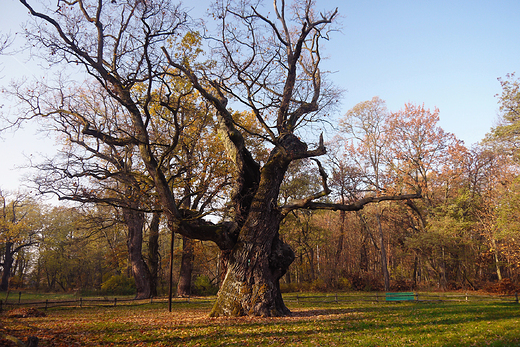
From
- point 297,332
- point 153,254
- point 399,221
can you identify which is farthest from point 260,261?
point 399,221

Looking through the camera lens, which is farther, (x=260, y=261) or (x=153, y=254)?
(x=153, y=254)

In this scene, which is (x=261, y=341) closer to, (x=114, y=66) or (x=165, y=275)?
(x=114, y=66)

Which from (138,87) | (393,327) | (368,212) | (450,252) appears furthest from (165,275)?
(393,327)

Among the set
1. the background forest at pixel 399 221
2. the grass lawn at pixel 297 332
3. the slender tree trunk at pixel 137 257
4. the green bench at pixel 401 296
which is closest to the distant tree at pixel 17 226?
the background forest at pixel 399 221

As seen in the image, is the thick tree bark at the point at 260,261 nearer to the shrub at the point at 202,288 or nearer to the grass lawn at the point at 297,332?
the grass lawn at the point at 297,332

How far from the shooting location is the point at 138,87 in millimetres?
17672

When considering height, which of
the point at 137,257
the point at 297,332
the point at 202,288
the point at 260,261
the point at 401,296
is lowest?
the point at 202,288

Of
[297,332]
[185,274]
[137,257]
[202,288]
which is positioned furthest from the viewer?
[202,288]

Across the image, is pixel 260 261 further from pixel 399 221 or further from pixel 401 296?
pixel 399 221

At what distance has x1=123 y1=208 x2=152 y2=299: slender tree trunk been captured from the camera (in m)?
21.8

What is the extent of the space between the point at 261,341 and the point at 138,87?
1540 cm

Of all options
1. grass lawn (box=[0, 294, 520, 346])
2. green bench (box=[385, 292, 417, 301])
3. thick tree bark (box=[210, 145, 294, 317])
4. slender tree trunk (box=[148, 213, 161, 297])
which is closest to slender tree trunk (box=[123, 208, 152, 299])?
slender tree trunk (box=[148, 213, 161, 297])

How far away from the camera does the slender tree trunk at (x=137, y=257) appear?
21.8 meters

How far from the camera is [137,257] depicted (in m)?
22.0
